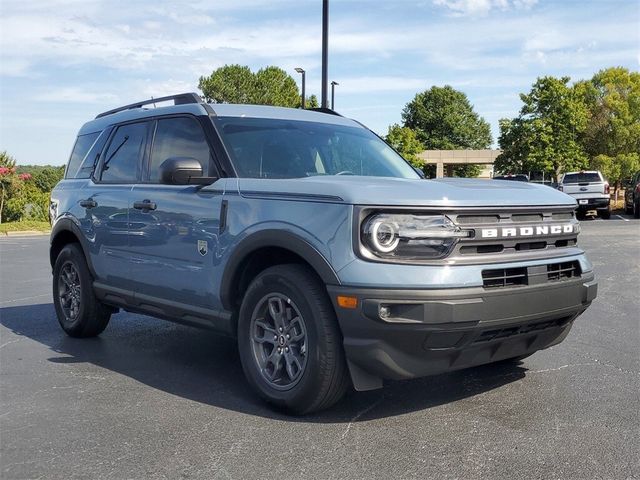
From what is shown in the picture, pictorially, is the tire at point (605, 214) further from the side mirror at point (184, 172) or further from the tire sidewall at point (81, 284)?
the side mirror at point (184, 172)

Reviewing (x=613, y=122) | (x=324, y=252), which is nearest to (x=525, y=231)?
(x=324, y=252)

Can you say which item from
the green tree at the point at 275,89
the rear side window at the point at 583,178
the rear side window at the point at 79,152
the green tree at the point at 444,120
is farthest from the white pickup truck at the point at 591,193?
the green tree at the point at 444,120

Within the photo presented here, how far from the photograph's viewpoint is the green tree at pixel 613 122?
40.9 m

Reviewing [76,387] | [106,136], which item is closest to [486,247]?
[76,387]

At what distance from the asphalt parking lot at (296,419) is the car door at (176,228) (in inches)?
26.6

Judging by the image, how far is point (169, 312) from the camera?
5039 mm

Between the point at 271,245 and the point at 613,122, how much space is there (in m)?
43.8

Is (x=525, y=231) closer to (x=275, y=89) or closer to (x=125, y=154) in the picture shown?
(x=125, y=154)

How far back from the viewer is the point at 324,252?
380 cm

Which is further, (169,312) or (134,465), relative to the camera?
(169,312)

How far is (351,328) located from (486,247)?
0.88m

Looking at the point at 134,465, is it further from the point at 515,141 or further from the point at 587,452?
the point at 515,141

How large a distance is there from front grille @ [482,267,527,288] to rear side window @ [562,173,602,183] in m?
23.2

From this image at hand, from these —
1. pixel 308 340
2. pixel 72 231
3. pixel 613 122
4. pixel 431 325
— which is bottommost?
pixel 308 340
